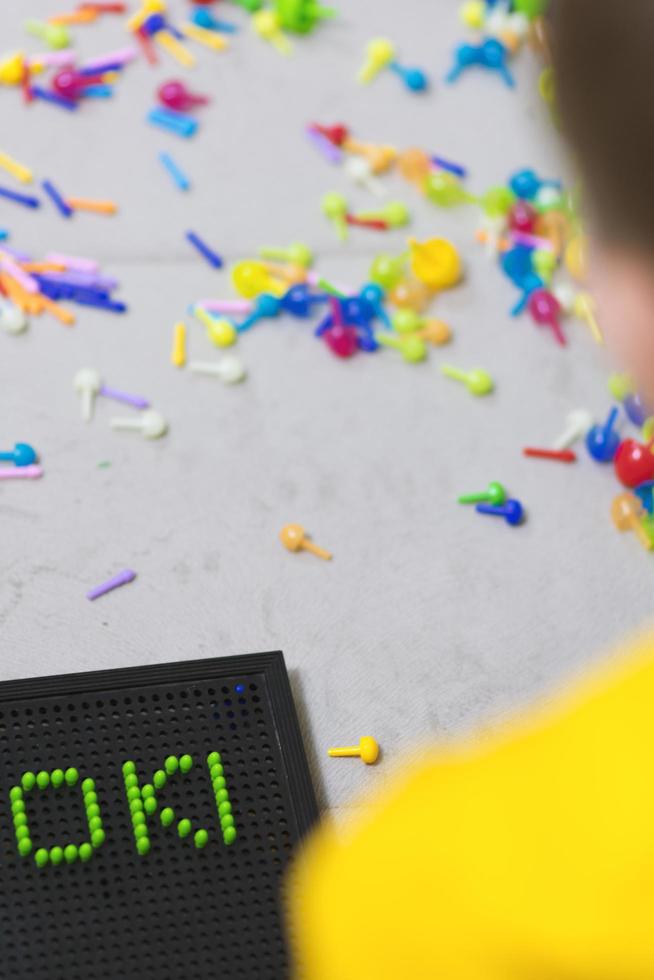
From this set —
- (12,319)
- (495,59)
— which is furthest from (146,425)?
(495,59)

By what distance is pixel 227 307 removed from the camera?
46.5 inches

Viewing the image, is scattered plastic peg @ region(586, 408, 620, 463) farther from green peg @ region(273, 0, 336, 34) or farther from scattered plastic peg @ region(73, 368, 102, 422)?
green peg @ region(273, 0, 336, 34)

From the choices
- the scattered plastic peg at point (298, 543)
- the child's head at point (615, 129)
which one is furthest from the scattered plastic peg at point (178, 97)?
the child's head at point (615, 129)

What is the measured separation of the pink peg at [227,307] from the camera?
3.88 feet

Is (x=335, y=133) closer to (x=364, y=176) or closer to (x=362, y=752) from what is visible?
(x=364, y=176)

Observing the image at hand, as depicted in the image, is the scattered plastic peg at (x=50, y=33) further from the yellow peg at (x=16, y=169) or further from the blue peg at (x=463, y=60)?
the blue peg at (x=463, y=60)

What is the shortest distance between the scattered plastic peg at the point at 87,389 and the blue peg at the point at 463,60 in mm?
627

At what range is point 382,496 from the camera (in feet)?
3.55

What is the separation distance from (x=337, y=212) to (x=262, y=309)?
17 centimetres

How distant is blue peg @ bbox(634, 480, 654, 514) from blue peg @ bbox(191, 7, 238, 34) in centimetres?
78

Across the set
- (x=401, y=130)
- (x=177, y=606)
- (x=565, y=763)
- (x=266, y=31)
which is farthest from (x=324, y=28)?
(x=565, y=763)

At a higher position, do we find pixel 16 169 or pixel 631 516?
pixel 631 516

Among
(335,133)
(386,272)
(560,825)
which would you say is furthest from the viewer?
(335,133)

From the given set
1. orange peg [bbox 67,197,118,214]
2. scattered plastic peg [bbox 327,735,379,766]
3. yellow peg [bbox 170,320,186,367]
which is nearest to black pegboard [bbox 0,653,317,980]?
scattered plastic peg [bbox 327,735,379,766]
